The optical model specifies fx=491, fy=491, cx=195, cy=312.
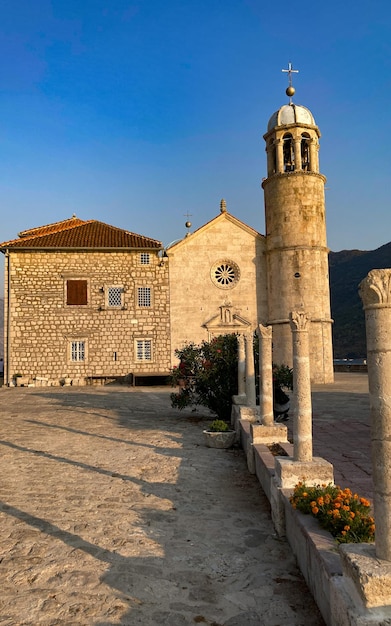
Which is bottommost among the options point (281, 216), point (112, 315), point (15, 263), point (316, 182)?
point (112, 315)

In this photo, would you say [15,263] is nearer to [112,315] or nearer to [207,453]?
[112,315]

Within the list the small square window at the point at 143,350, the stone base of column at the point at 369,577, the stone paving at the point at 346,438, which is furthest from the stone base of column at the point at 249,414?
the small square window at the point at 143,350

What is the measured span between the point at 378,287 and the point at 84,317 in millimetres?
25352

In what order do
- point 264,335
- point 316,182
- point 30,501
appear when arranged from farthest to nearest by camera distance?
point 316,182, point 264,335, point 30,501

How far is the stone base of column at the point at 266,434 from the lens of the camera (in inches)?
314

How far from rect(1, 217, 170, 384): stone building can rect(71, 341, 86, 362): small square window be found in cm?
5

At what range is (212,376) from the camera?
12.8m

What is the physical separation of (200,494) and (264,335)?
3063 mm

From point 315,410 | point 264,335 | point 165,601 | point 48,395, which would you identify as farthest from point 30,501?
point 48,395

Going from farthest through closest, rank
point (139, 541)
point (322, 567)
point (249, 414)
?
1. point (249, 414)
2. point (139, 541)
3. point (322, 567)

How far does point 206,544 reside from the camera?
16.2 feet

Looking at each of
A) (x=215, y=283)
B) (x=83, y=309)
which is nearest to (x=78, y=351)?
(x=83, y=309)

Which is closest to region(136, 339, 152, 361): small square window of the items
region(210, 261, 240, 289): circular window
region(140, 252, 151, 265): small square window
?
region(140, 252, 151, 265): small square window

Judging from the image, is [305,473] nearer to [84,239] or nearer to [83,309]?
[83,309]
